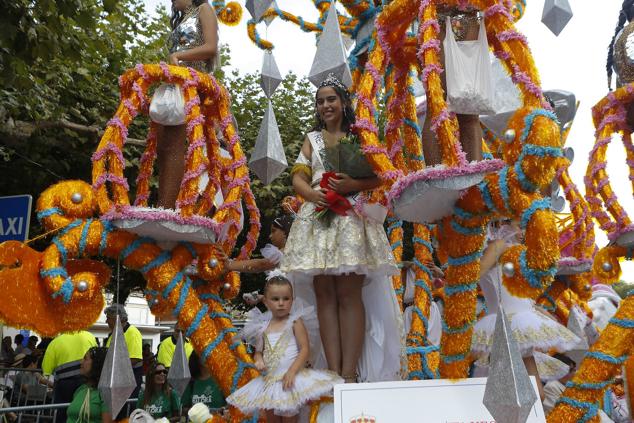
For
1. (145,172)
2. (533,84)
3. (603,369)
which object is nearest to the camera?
(533,84)

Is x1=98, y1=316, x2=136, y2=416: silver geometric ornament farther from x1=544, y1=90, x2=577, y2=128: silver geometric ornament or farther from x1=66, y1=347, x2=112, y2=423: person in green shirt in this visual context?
x1=544, y1=90, x2=577, y2=128: silver geometric ornament

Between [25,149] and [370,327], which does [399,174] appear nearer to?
[370,327]

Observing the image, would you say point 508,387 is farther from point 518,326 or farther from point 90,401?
point 90,401

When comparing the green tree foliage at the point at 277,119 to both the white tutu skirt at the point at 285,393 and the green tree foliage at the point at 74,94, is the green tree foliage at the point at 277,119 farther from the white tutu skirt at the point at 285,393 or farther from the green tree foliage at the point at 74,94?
the white tutu skirt at the point at 285,393

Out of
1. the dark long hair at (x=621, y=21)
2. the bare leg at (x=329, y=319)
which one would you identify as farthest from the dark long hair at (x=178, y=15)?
the dark long hair at (x=621, y=21)

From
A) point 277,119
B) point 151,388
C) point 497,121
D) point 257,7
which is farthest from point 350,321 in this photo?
point 277,119

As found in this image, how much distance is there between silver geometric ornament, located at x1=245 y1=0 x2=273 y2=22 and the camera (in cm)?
586

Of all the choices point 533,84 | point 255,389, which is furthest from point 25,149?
point 533,84

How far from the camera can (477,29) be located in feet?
10.9

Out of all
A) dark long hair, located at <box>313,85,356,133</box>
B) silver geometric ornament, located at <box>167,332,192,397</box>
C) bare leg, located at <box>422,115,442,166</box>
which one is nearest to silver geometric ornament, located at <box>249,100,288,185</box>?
dark long hair, located at <box>313,85,356,133</box>

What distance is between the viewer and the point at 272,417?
11.9ft

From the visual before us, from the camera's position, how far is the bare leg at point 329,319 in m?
3.66

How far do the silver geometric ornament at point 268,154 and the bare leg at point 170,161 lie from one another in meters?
1.04

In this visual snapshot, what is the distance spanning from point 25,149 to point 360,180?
5873 millimetres
